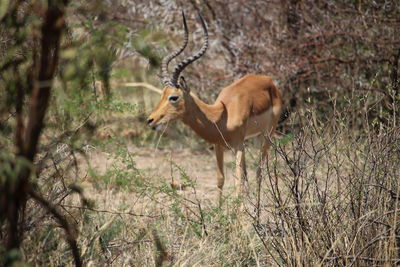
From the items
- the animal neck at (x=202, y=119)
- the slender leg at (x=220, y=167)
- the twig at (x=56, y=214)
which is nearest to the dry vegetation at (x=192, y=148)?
the twig at (x=56, y=214)

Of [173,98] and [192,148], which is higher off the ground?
[173,98]

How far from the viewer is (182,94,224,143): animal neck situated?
20.3ft

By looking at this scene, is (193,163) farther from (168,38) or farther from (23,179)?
(23,179)

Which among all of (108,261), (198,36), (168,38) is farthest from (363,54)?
(108,261)

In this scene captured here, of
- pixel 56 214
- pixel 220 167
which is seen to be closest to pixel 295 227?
pixel 56 214

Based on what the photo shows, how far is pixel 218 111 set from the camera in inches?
248

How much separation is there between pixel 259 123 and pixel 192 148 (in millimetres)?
1744

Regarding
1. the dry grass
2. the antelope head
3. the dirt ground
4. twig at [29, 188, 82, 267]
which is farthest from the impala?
twig at [29, 188, 82, 267]

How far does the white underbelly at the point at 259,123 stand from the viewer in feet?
21.1

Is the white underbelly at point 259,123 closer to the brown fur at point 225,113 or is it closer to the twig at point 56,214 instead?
the brown fur at point 225,113

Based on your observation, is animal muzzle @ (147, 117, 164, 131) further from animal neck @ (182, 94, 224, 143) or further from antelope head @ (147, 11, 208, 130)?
animal neck @ (182, 94, 224, 143)

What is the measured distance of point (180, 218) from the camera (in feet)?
14.1

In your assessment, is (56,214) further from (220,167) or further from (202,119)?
(202,119)

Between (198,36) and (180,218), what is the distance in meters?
4.70
